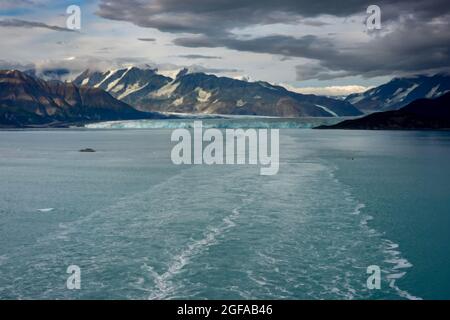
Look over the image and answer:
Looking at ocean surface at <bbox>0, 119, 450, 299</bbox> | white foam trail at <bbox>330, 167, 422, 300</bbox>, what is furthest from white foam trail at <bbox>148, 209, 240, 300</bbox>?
white foam trail at <bbox>330, 167, 422, 300</bbox>

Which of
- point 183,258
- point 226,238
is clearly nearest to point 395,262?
point 226,238

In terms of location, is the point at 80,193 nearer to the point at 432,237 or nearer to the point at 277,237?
the point at 277,237

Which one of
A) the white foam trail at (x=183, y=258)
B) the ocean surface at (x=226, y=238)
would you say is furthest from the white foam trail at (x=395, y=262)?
the white foam trail at (x=183, y=258)

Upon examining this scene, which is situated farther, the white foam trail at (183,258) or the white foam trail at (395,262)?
the white foam trail at (183,258)

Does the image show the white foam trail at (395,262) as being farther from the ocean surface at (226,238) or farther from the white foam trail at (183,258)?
the white foam trail at (183,258)

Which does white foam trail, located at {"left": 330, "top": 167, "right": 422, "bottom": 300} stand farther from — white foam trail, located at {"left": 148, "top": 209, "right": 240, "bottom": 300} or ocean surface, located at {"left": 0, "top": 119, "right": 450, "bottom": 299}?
white foam trail, located at {"left": 148, "top": 209, "right": 240, "bottom": 300}

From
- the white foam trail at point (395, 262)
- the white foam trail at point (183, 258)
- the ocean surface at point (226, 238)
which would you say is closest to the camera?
the white foam trail at point (395, 262)
